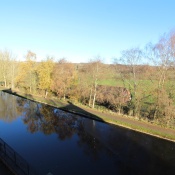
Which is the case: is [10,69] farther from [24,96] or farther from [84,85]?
[84,85]

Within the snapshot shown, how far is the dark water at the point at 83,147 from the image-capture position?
36.3 ft

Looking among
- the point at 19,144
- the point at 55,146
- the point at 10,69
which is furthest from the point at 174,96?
the point at 10,69

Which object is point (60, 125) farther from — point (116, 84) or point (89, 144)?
point (116, 84)

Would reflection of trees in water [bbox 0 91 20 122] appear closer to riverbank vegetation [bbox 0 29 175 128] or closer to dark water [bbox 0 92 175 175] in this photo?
dark water [bbox 0 92 175 175]

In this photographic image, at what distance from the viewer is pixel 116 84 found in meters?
29.7

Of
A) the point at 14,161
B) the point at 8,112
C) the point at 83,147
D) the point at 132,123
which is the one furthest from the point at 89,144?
the point at 8,112

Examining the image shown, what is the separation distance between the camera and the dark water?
11.1 m

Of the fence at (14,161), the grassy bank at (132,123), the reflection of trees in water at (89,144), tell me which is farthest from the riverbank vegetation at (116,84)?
the fence at (14,161)

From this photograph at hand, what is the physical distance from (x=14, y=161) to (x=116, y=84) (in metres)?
22.5

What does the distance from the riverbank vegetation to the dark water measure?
4896 millimetres

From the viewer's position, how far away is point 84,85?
95.1 feet

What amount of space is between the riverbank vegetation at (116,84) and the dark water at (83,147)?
16.1 feet

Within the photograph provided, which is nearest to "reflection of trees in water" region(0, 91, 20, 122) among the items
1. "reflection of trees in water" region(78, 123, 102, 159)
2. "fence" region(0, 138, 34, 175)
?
"reflection of trees in water" region(78, 123, 102, 159)

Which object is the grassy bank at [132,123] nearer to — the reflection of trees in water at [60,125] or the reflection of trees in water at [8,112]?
the reflection of trees in water at [60,125]
